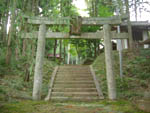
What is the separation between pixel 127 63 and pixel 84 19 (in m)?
5.21

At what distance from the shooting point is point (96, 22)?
572 centimetres

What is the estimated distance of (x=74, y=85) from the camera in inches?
271

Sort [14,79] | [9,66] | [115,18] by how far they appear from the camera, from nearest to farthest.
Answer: [115,18]
[14,79]
[9,66]

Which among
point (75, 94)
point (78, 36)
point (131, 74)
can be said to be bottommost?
point (75, 94)

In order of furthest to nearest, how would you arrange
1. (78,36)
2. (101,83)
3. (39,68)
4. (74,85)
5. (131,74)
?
(131,74) → (101,83) → (74,85) → (78,36) → (39,68)

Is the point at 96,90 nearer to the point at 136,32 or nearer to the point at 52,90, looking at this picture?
the point at 52,90

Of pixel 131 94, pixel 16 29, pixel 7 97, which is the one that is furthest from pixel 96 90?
pixel 16 29

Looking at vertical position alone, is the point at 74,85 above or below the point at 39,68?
below

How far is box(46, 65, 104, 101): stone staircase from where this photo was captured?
228 inches

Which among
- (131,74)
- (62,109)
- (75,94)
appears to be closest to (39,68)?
(75,94)

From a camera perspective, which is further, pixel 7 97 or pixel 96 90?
pixel 96 90

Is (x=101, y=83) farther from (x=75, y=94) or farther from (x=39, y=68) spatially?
(x=39, y=68)

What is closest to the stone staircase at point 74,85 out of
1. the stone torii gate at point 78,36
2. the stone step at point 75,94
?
the stone step at point 75,94

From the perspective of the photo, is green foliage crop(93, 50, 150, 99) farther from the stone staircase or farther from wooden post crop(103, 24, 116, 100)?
wooden post crop(103, 24, 116, 100)
